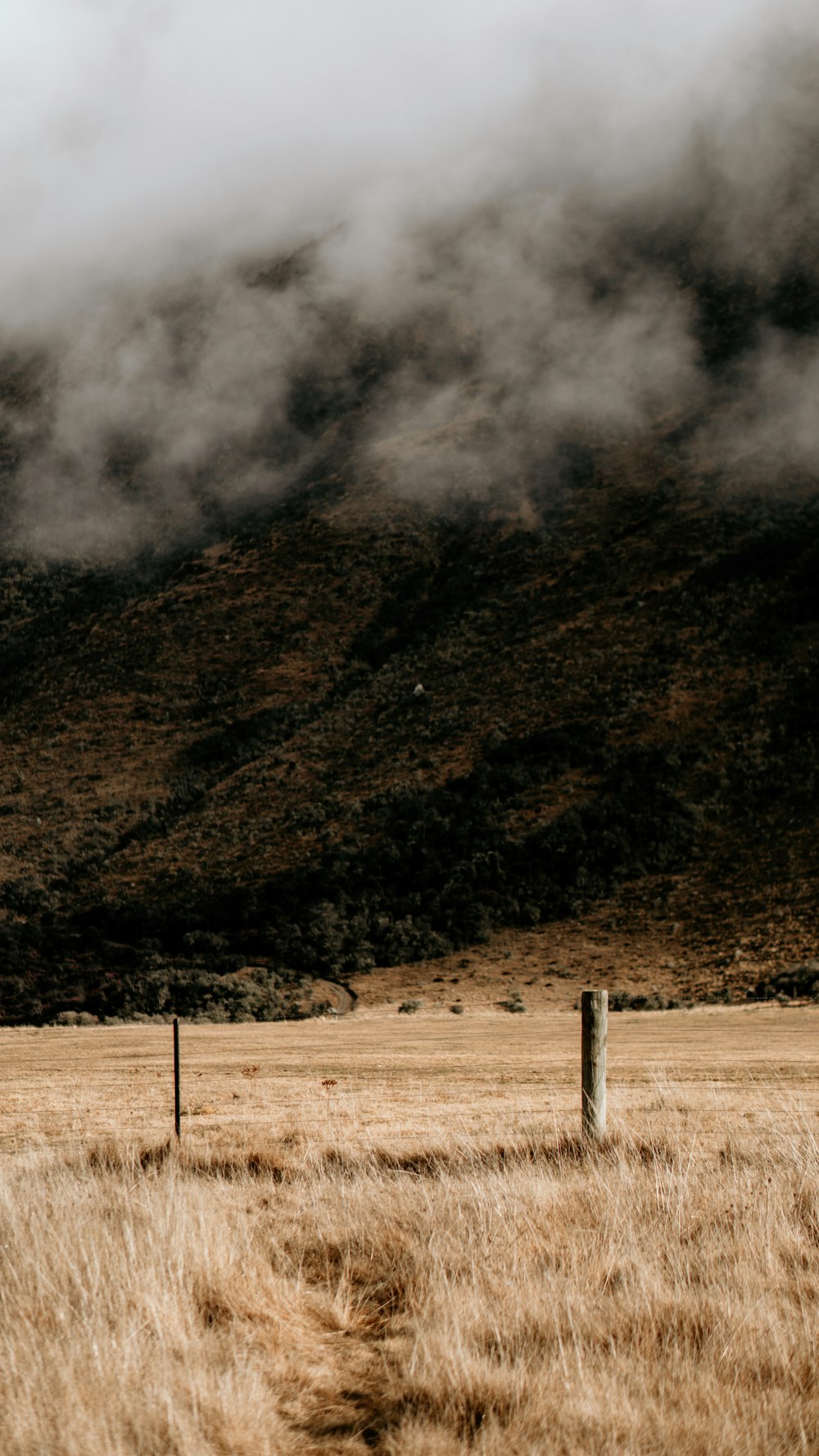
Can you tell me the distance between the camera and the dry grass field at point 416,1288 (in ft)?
13.9

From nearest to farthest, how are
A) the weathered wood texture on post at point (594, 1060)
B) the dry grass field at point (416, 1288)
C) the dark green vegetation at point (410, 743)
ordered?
1. the dry grass field at point (416, 1288)
2. the weathered wood texture on post at point (594, 1060)
3. the dark green vegetation at point (410, 743)

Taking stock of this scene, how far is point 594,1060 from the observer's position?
28.7ft

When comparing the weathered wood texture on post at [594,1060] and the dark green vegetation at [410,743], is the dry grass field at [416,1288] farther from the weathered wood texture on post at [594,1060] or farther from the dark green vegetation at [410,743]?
the dark green vegetation at [410,743]

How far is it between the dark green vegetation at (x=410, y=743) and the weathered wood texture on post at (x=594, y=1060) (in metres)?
26.7

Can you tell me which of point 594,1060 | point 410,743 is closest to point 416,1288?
point 594,1060

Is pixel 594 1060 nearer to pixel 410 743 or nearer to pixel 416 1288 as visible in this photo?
pixel 416 1288

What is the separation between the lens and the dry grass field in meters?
4.25

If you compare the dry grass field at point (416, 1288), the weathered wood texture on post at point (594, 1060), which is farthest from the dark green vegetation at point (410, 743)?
the weathered wood texture on post at point (594, 1060)

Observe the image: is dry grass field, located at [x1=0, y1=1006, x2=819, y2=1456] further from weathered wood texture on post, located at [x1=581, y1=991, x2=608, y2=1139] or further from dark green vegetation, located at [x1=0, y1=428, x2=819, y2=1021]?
dark green vegetation, located at [x1=0, y1=428, x2=819, y2=1021]

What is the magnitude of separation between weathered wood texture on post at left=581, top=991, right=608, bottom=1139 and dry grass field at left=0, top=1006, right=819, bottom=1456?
0.25 metres

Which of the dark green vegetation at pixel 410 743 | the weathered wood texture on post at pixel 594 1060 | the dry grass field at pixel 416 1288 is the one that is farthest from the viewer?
the dark green vegetation at pixel 410 743

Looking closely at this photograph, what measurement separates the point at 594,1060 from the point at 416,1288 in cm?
330

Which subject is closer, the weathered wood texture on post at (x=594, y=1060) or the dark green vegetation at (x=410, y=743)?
the weathered wood texture on post at (x=594, y=1060)

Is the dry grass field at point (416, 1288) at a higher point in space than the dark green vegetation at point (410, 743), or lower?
lower
